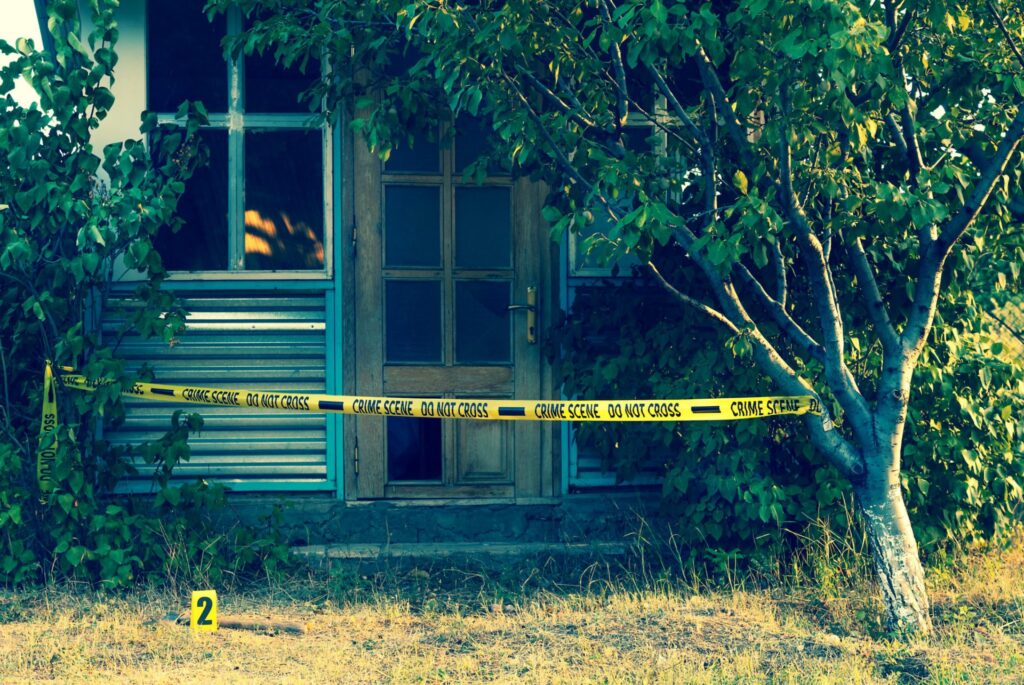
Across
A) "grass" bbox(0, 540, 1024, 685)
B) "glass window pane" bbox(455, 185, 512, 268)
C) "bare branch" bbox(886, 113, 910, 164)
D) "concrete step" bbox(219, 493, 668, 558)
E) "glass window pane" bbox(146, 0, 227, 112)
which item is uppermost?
"glass window pane" bbox(146, 0, 227, 112)

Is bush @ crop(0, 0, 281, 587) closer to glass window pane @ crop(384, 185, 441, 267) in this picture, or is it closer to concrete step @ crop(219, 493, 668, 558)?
concrete step @ crop(219, 493, 668, 558)

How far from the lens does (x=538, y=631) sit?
531 centimetres

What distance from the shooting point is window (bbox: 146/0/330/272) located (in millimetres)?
6738

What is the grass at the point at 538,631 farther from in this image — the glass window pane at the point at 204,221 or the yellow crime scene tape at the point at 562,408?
the glass window pane at the point at 204,221

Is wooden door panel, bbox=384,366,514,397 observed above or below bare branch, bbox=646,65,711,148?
below

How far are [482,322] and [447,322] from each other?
0.69 feet

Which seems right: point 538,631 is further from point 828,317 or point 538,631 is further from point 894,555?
point 828,317

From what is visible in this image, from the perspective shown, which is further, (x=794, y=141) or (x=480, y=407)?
(x=480, y=407)

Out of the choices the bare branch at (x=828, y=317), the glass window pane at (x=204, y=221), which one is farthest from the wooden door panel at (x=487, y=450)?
the bare branch at (x=828, y=317)

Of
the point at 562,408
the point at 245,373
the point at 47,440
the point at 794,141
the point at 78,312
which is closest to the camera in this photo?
the point at 794,141

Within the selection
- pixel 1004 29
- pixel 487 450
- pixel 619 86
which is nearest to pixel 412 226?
pixel 487 450

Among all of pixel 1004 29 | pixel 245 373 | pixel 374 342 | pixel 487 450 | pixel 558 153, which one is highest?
pixel 1004 29

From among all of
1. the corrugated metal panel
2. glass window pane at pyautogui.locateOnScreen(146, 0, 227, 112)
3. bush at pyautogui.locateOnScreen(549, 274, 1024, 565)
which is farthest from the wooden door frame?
glass window pane at pyautogui.locateOnScreen(146, 0, 227, 112)

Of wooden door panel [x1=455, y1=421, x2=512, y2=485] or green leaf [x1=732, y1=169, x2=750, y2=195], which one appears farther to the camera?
wooden door panel [x1=455, y1=421, x2=512, y2=485]
